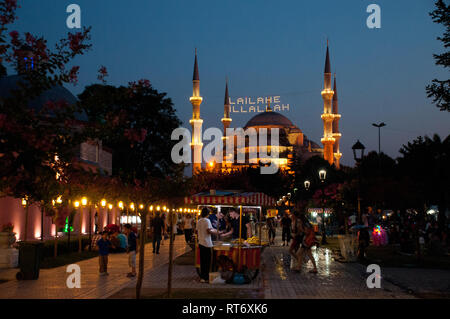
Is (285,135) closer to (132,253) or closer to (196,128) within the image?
(196,128)

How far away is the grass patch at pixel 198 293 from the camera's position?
1070 centimetres

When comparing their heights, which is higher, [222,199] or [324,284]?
[222,199]

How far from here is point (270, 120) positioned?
141125 millimetres

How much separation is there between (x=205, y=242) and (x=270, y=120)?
12937 centimetres

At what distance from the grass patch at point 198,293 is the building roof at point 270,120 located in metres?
129

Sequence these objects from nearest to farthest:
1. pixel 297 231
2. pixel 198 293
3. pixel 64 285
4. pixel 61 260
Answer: pixel 198 293, pixel 64 285, pixel 297 231, pixel 61 260

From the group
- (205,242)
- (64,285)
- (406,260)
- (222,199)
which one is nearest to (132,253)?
(64,285)

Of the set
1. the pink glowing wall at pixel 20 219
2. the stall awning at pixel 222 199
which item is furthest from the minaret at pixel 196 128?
the stall awning at pixel 222 199

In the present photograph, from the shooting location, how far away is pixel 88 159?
126 feet
